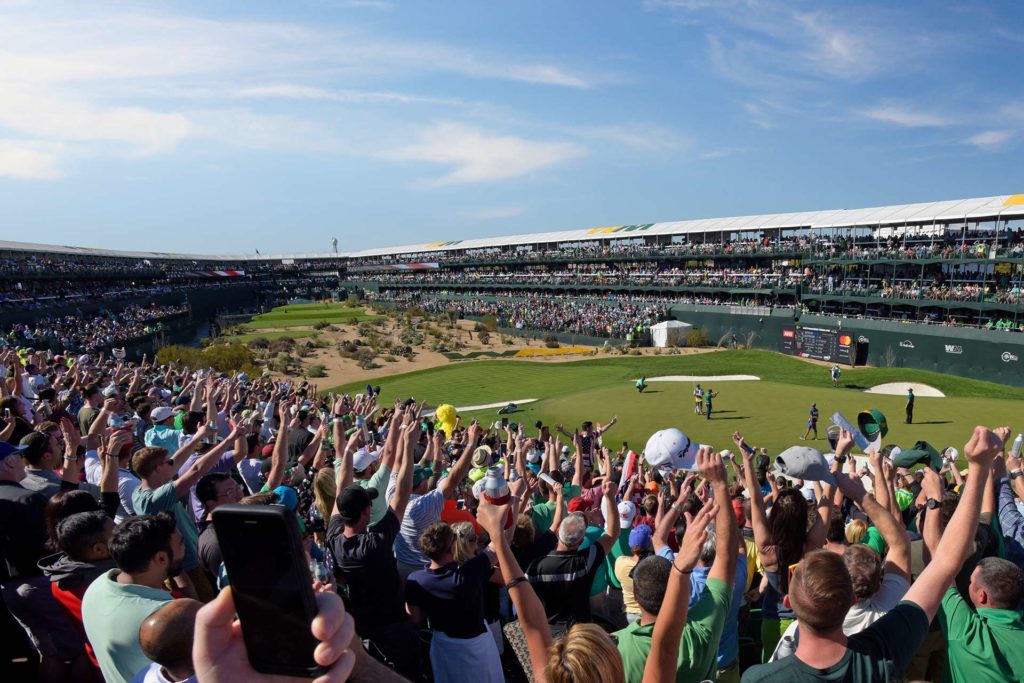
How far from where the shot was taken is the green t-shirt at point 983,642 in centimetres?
383

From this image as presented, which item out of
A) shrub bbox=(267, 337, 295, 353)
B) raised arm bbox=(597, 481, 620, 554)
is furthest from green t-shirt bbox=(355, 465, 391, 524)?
shrub bbox=(267, 337, 295, 353)

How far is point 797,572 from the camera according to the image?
3109mm

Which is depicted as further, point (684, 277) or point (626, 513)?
point (684, 277)

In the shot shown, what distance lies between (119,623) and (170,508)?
5.82 feet

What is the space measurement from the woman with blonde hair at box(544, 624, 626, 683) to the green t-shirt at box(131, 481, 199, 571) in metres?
3.34

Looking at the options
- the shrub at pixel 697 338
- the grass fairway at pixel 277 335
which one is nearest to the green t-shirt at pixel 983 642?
the shrub at pixel 697 338

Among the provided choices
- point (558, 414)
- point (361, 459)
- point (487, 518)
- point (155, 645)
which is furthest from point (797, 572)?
point (558, 414)

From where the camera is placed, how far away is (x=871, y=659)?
9.75ft

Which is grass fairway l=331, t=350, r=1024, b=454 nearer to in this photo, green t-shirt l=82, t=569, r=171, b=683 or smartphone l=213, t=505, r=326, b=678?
green t-shirt l=82, t=569, r=171, b=683

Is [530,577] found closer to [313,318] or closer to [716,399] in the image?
[716,399]

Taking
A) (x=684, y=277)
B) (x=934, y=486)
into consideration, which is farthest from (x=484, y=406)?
(x=684, y=277)

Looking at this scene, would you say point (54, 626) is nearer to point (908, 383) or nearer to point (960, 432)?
point (960, 432)

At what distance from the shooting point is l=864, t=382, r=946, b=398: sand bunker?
30.4m

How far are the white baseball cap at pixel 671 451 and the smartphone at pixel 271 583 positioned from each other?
2952mm
